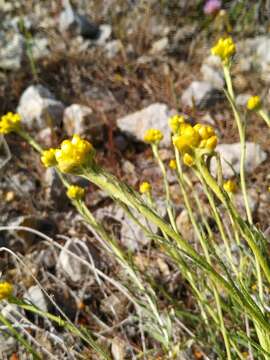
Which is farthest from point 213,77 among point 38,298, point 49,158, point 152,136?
point 49,158

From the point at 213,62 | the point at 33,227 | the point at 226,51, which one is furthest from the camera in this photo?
the point at 213,62

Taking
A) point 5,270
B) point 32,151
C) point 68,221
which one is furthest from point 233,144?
point 5,270

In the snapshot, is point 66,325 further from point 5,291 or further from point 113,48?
point 113,48

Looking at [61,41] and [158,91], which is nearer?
[158,91]

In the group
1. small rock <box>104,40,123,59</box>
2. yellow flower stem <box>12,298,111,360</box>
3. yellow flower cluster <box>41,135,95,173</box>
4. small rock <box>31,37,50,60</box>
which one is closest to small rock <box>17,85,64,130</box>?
small rock <box>31,37,50,60</box>

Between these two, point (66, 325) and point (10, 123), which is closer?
point (66, 325)

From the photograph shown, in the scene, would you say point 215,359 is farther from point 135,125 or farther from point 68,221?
point 135,125
